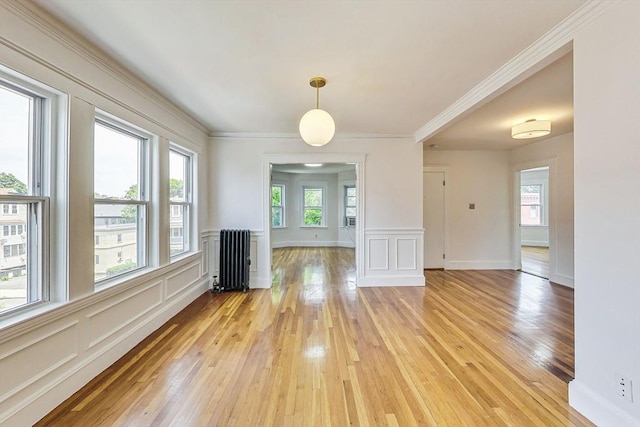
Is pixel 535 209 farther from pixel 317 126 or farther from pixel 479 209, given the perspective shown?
pixel 317 126

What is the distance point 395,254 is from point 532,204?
7798 mm

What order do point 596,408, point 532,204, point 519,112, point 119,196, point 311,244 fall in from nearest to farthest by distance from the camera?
point 596,408 < point 119,196 < point 519,112 < point 311,244 < point 532,204

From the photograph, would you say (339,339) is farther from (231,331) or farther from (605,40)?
(605,40)

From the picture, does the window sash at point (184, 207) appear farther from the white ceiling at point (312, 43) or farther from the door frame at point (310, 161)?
the door frame at point (310, 161)

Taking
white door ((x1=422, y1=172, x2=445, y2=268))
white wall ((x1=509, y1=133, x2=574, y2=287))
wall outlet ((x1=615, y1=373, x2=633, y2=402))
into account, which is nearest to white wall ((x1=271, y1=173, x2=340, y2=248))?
white door ((x1=422, y1=172, x2=445, y2=268))

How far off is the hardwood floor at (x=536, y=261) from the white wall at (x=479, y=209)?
1.90 ft

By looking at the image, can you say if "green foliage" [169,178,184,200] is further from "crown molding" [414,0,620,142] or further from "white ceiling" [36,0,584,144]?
"crown molding" [414,0,620,142]

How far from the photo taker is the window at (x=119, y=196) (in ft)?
7.39

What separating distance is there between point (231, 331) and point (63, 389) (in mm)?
1292

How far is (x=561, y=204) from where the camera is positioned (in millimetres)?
4691

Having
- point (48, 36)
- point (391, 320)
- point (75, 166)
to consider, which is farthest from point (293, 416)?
point (48, 36)

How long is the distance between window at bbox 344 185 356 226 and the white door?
3317mm

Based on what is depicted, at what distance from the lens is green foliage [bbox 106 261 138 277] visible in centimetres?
238

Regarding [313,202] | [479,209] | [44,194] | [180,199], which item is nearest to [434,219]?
[479,209]
